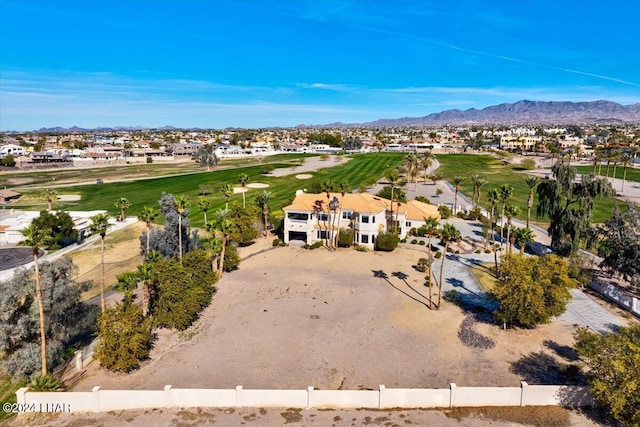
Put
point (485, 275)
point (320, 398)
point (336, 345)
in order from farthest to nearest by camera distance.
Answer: point (485, 275)
point (336, 345)
point (320, 398)

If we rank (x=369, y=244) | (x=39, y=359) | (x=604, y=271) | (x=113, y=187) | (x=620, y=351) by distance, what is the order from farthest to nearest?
(x=113, y=187) → (x=369, y=244) → (x=604, y=271) → (x=39, y=359) → (x=620, y=351)

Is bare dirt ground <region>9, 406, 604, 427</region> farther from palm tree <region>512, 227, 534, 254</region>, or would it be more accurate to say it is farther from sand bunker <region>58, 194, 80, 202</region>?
sand bunker <region>58, 194, 80, 202</region>

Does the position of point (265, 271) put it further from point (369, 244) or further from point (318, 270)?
point (369, 244)

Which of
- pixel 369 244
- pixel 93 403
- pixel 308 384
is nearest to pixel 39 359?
pixel 93 403

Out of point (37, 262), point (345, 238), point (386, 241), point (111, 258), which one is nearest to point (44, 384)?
point (37, 262)

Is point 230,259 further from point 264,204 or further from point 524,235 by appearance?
point 524,235

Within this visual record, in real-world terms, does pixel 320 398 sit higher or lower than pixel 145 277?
lower

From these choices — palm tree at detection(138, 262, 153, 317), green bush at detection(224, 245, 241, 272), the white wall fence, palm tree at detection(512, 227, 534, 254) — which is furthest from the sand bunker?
palm tree at detection(512, 227, 534, 254)
